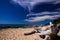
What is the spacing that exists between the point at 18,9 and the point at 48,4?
354 millimetres

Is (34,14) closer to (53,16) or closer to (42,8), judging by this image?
(42,8)

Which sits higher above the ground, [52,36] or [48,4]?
[48,4]

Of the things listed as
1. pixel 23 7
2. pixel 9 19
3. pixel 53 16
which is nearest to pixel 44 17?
pixel 53 16

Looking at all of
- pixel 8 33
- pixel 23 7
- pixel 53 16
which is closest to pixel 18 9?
pixel 23 7

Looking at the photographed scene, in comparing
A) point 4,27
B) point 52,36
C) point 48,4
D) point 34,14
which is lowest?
point 52,36

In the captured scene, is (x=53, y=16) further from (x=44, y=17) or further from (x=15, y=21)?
(x=15, y=21)

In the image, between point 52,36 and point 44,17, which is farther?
point 44,17

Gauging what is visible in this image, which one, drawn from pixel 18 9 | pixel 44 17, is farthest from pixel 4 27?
pixel 44 17

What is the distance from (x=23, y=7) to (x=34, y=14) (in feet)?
0.50

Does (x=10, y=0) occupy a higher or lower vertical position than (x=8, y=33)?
higher

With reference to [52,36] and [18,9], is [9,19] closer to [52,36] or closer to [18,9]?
[18,9]

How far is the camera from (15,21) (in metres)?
1.45

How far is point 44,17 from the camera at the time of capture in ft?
4.79

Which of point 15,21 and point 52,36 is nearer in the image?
point 52,36
